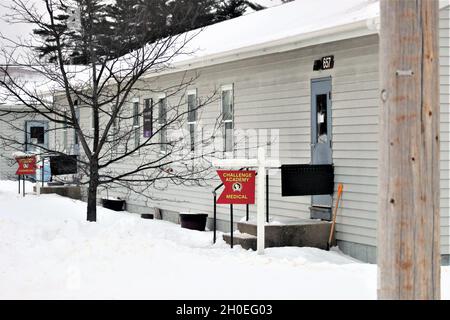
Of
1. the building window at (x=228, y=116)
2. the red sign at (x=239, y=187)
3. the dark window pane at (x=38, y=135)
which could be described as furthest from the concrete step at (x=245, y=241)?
the dark window pane at (x=38, y=135)

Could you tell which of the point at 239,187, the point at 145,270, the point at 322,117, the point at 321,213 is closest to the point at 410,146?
the point at 145,270

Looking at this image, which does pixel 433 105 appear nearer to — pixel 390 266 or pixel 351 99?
pixel 390 266

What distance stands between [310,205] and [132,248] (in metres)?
4.93

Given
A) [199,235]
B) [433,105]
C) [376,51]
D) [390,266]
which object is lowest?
[199,235]

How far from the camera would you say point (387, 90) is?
162 inches

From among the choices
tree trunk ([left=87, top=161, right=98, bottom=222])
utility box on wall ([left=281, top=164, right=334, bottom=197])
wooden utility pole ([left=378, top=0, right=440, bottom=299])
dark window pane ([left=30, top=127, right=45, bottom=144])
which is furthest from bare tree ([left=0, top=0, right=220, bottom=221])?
wooden utility pole ([left=378, top=0, right=440, bottom=299])

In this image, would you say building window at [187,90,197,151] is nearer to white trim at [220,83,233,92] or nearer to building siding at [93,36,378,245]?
building siding at [93,36,378,245]

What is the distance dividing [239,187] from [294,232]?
1.64m

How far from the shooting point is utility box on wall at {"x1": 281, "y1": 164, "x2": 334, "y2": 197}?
13250 millimetres

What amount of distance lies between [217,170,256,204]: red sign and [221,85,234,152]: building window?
5.22 meters
